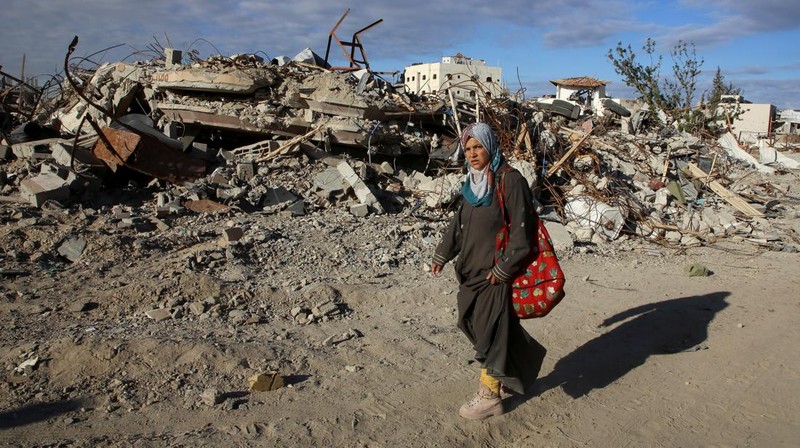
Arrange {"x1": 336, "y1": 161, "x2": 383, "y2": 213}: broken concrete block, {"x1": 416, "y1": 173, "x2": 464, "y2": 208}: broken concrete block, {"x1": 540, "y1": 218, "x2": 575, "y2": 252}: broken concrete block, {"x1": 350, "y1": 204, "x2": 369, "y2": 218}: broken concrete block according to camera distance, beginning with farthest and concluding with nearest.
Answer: {"x1": 416, "y1": 173, "x2": 464, "y2": 208}: broken concrete block < {"x1": 336, "y1": 161, "x2": 383, "y2": 213}: broken concrete block < {"x1": 350, "y1": 204, "x2": 369, "y2": 218}: broken concrete block < {"x1": 540, "y1": 218, "x2": 575, "y2": 252}: broken concrete block

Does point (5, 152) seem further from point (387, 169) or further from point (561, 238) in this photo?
point (561, 238)

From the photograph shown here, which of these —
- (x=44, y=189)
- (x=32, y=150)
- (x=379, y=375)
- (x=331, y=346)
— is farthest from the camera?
(x=32, y=150)

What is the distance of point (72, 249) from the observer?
5855 mm

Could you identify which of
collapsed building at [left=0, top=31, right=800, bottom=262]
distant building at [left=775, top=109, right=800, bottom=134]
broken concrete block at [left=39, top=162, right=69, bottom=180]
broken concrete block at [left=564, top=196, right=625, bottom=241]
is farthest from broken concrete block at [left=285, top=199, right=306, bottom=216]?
distant building at [left=775, top=109, right=800, bottom=134]

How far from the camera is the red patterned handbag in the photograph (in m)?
3.26

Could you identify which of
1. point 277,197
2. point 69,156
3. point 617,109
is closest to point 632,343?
point 277,197

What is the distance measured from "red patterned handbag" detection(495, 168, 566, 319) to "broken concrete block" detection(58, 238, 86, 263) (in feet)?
14.3

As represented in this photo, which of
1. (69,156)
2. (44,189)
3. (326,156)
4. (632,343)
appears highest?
(69,156)

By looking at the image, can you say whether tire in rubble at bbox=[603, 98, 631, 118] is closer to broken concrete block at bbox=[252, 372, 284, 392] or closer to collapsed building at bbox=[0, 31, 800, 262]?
collapsed building at bbox=[0, 31, 800, 262]

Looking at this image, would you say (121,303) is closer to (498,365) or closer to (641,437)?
(498,365)

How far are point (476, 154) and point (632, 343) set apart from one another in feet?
7.92

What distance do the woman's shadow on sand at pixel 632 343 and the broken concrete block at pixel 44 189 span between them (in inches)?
225

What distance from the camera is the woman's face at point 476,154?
3.23 metres

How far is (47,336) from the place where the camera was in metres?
4.11
